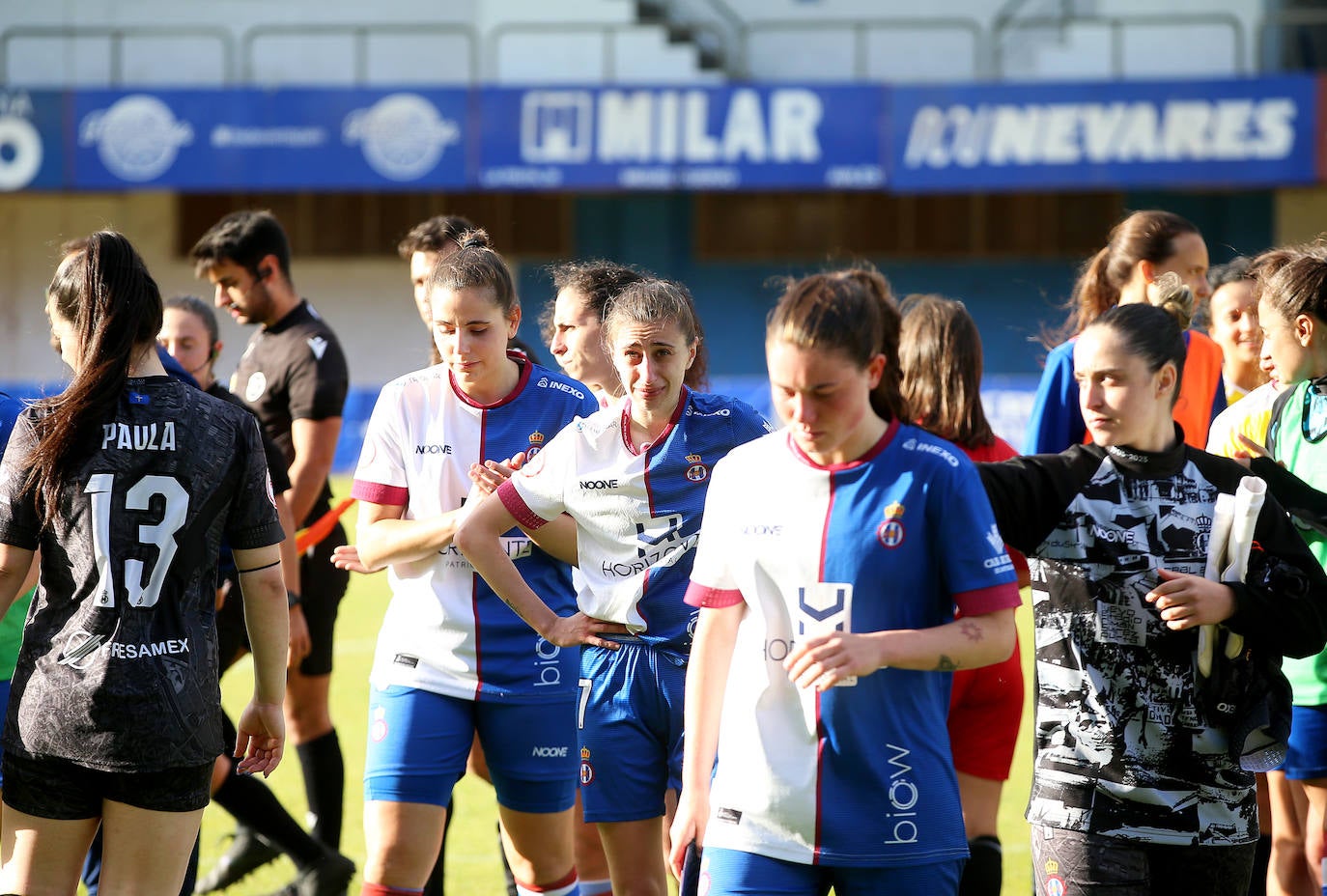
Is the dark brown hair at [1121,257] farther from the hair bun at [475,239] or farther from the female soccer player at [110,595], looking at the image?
the female soccer player at [110,595]

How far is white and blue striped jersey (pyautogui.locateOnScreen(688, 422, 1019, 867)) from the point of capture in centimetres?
269

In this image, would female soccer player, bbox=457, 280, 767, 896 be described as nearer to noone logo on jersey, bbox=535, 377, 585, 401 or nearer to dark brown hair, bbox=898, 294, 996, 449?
noone logo on jersey, bbox=535, 377, 585, 401

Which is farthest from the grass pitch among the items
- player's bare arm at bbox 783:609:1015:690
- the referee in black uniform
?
player's bare arm at bbox 783:609:1015:690

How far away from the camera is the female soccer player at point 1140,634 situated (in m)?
3.03

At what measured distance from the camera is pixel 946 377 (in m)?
3.97

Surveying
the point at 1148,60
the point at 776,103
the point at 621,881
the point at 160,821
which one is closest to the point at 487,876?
the point at 621,881

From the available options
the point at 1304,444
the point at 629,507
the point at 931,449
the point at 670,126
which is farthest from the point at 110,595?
the point at 670,126

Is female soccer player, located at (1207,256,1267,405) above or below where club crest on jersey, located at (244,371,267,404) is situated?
above

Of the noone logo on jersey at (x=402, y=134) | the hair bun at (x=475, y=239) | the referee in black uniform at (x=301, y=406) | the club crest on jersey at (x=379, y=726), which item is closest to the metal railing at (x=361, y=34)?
the noone logo on jersey at (x=402, y=134)

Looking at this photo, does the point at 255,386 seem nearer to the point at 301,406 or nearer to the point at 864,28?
the point at 301,406

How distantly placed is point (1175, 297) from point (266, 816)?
10.5ft

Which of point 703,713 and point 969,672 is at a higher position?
point 703,713

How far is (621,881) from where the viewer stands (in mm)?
3660

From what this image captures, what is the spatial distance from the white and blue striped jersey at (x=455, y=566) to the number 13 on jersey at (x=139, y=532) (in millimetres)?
833
